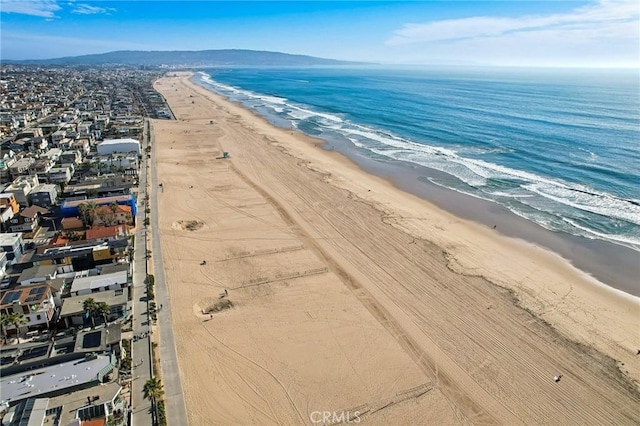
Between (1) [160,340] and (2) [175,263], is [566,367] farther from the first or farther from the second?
(2) [175,263]

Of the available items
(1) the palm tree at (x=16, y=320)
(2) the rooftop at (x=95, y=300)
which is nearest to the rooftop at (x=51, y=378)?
(1) the palm tree at (x=16, y=320)

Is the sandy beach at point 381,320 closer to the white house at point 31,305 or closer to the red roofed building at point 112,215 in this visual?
the red roofed building at point 112,215

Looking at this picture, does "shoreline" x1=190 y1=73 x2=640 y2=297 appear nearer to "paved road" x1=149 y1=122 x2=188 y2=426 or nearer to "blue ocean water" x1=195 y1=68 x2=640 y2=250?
"blue ocean water" x1=195 y1=68 x2=640 y2=250

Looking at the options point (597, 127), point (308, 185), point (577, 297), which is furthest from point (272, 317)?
point (597, 127)

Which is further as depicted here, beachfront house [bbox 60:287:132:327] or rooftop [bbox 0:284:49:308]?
beachfront house [bbox 60:287:132:327]

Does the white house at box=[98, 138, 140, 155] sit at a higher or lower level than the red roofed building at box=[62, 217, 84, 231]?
higher

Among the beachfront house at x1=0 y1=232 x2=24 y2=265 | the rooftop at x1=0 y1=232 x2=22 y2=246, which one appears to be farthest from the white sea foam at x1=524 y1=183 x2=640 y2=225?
the rooftop at x1=0 y1=232 x2=22 y2=246
